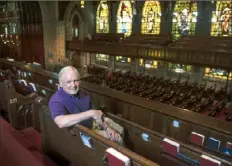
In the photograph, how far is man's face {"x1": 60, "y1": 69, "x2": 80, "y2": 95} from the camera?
2307 millimetres

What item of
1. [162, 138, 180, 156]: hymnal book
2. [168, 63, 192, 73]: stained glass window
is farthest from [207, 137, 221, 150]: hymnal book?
[168, 63, 192, 73]: stained glass window

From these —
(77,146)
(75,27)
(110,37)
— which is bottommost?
(77,146)

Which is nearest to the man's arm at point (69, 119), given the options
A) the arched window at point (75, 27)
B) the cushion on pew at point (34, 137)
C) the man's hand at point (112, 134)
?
the man's hand at point (112, 134)

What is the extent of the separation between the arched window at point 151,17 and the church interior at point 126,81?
7 cm

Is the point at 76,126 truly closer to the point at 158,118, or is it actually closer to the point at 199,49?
the point at 158,118

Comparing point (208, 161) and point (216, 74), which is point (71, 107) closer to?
point (208, 161)

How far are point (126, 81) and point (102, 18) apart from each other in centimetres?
938

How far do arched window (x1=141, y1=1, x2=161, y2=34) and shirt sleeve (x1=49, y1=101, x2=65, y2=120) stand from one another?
13.0 m

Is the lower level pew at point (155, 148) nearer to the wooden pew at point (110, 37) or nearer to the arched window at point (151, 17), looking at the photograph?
the wooden pew at point (110, 37)

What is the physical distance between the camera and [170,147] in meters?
2.27

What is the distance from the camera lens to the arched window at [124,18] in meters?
15.5

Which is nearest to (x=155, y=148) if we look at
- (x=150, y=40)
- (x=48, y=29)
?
(x=150, y=40)

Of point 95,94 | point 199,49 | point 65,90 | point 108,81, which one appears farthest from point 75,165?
point 199,49

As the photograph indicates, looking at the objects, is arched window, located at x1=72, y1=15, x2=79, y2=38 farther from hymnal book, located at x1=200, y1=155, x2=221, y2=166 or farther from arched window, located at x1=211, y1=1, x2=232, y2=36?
hymnal book, located at x1=200, y1=155, x2=221, y2=166
